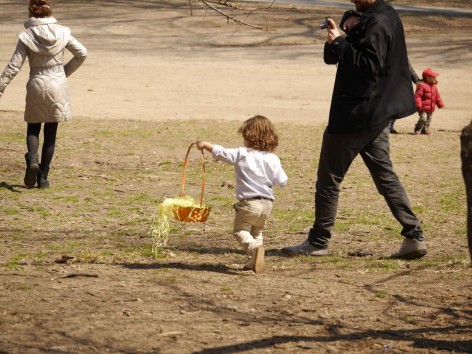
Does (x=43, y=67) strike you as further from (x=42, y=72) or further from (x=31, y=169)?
(x=31, y=169)

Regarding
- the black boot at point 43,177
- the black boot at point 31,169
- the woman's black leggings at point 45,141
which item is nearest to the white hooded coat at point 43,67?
the woman's black leggings at point 45,141

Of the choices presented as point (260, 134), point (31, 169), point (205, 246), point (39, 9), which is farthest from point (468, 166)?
point (39, 9)

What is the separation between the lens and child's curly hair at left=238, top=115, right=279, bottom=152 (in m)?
6.81

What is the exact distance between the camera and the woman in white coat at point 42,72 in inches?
376

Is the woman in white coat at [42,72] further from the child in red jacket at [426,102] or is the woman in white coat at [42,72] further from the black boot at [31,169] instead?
the child in red jacket at [426,102]

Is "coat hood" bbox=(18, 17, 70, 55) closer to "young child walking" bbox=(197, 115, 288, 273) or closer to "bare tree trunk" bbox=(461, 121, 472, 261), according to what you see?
"young child walking" bbox=(197, 115, 288, 273)

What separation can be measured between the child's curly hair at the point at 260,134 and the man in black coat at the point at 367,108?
1.60 feet

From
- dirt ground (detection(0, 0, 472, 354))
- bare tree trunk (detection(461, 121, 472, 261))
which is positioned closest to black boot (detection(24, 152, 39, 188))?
dirt ground (detection(0, 0, 472, 354))

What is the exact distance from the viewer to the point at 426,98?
15.0 meters

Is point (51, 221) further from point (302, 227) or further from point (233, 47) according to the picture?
point (233, 47)

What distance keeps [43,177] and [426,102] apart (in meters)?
6.90

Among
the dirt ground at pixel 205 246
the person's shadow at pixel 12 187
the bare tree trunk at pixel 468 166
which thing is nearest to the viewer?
the dirt ground at pixel 205 246

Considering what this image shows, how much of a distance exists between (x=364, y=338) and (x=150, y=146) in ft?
25.1

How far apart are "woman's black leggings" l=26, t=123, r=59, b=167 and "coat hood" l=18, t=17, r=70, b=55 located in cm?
70
